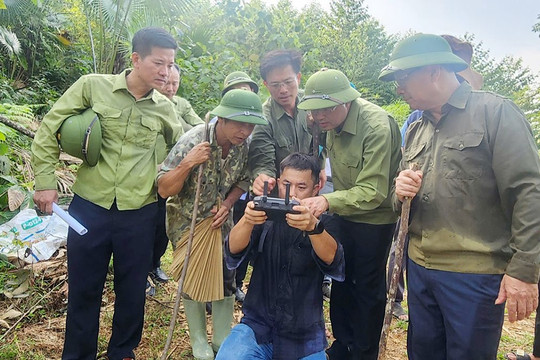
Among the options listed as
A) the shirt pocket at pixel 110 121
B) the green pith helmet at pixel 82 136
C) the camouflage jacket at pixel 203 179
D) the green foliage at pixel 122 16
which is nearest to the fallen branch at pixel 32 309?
the camouflage jacket at pixel 203 179

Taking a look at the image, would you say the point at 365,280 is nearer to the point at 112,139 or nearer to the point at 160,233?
the point at 112,139

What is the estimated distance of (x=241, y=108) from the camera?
255cm

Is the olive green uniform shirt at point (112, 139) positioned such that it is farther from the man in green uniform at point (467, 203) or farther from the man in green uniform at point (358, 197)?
the man in green uniform at point (467, 203)

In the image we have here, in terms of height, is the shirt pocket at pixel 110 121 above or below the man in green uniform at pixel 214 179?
above

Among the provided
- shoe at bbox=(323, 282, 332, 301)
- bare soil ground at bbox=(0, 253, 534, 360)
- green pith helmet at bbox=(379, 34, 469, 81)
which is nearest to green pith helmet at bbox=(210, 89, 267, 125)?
green pith helmet at bbox=(379, 34, 469, 81)

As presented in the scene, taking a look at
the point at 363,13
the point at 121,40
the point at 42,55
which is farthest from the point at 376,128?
the point at 363,13

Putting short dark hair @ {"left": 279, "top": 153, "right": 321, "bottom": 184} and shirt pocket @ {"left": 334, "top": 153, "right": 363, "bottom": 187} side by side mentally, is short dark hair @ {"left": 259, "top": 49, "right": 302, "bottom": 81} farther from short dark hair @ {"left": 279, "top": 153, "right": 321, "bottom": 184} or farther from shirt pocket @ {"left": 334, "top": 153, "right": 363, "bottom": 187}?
short dark hair @ {"left": 279, "top": 153, "right": 321, "bottom": 184}

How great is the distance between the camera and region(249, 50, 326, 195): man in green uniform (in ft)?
10.0

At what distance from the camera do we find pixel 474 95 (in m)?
2.00

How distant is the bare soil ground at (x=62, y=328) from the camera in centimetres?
307

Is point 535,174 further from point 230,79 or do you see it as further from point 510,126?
point 230,79

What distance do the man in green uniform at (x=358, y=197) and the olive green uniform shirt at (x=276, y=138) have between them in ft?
1.51

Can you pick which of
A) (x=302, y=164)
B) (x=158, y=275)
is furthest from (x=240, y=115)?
(x=158, y=275)

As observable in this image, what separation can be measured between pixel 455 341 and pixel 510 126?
1.04m
